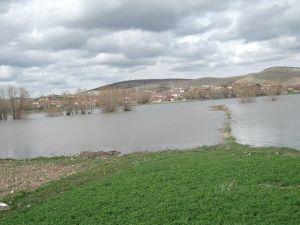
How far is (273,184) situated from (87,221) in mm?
6025

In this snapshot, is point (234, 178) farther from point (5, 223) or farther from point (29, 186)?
point (29, 186)

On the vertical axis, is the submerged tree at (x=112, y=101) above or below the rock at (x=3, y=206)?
above

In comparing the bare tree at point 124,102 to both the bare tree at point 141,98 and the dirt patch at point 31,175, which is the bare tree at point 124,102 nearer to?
the bare tree at point 141,98

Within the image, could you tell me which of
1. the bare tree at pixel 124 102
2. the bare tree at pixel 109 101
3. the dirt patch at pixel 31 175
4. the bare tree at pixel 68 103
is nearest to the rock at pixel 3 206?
the dirt patch at pixel 31 175

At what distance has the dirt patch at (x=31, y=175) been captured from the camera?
681 inches

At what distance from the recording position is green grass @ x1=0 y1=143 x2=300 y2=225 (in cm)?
1013

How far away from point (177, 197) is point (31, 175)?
1067cm

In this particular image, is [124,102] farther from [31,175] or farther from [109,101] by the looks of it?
[31,175]

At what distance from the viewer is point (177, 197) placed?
472 inches

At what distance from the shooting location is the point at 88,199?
510 inches

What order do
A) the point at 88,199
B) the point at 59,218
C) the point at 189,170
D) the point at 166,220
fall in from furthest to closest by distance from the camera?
the point at 189,170 < the point at 88,199 < the point at 59,218 < the point at 166,220

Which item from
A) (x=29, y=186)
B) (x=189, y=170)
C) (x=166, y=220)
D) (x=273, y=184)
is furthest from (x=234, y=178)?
(x=29, y=186)

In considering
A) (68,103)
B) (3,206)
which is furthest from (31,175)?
(68,103)

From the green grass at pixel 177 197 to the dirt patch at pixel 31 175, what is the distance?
4.50ft
